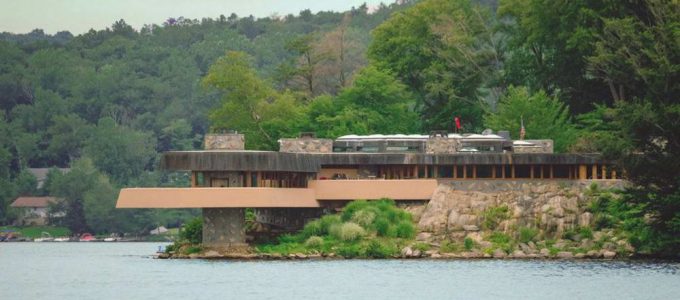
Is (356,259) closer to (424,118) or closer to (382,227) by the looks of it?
(382,227)

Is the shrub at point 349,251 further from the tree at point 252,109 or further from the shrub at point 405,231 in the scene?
the tree at point 252,109

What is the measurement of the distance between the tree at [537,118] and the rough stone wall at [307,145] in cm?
1213

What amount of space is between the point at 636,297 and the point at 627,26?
96.0ft

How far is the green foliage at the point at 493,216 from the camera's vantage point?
104375 millimetres

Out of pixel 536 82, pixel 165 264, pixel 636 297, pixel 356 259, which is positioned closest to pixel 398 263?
pixel 356 259

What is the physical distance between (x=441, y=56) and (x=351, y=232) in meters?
31.2

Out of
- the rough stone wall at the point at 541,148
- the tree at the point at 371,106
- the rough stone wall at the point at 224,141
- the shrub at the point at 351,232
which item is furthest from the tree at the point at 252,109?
the shrub at the point at 351,232

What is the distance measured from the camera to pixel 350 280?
87688mm

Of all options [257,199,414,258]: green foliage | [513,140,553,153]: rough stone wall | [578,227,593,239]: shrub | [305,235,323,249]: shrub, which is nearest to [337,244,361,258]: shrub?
[257,199,414,258]: green foliage

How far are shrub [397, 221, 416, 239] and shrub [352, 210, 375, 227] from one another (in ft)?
4.63

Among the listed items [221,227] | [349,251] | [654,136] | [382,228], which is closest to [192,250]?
[221,227]

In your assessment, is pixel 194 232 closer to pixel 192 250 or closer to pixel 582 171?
pixel 192 250

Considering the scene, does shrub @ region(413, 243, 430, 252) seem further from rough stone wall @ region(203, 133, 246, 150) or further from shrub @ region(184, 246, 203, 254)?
rough stone wall @ region(203, 133, 246, 150)

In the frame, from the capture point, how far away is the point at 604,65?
108562mm
